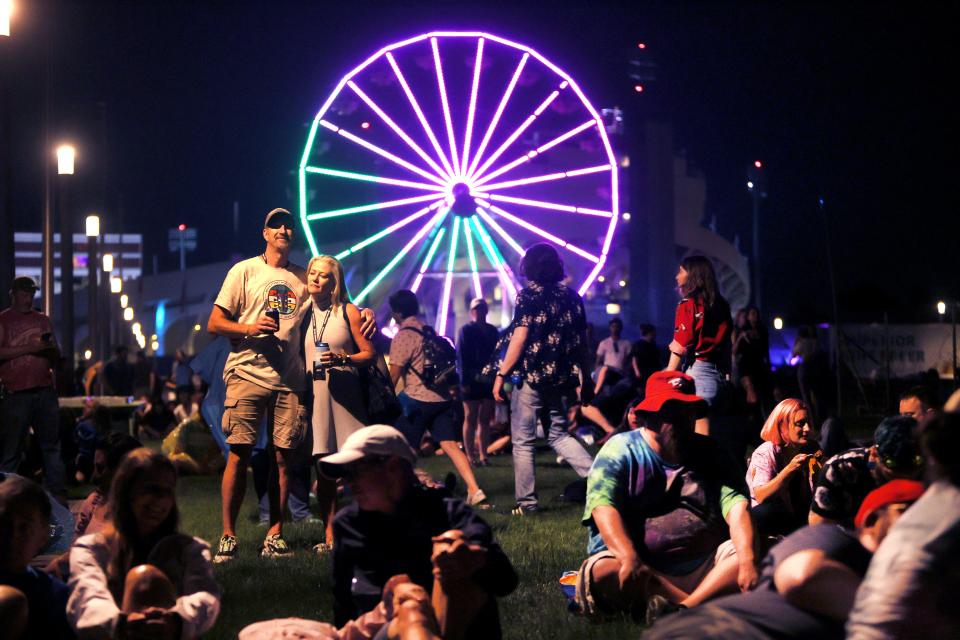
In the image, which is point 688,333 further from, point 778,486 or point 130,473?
point 130,473

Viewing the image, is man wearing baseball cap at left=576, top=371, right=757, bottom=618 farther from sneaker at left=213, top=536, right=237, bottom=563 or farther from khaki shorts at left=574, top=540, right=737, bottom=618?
sneaker at left=213, top=536, right=237, bottom=563

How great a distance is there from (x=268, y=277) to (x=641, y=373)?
731 cm

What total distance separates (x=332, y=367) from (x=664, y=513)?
277 centimetres

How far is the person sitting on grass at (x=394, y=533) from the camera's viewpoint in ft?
12.7

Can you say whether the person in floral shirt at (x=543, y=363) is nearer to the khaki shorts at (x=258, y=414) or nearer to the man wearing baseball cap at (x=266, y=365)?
the man wearing baseball cap at (x=266, y=365)

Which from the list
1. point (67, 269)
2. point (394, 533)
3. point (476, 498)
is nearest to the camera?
point (394, 533)

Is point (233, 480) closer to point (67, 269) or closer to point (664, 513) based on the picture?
point (664, 513)

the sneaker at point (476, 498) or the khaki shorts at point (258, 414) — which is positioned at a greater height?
the khaki shorts at point (258, 414)

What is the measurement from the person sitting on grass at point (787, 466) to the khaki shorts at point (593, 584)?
3.19 ft

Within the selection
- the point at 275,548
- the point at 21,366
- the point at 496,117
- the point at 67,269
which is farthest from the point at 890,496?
the point at 67,269

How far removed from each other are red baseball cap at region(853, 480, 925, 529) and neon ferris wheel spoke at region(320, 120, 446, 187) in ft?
50.2

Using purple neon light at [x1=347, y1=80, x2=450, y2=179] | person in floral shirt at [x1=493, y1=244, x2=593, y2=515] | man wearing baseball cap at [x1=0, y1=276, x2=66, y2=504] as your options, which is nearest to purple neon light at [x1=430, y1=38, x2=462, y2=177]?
purple neon light at [x1=347, y1=80, x2=450, y2=179]

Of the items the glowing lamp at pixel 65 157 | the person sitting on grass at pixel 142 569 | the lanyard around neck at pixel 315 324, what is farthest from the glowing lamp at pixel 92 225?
the person sitting on grass at pixel 142 569

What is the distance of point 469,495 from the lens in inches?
385
